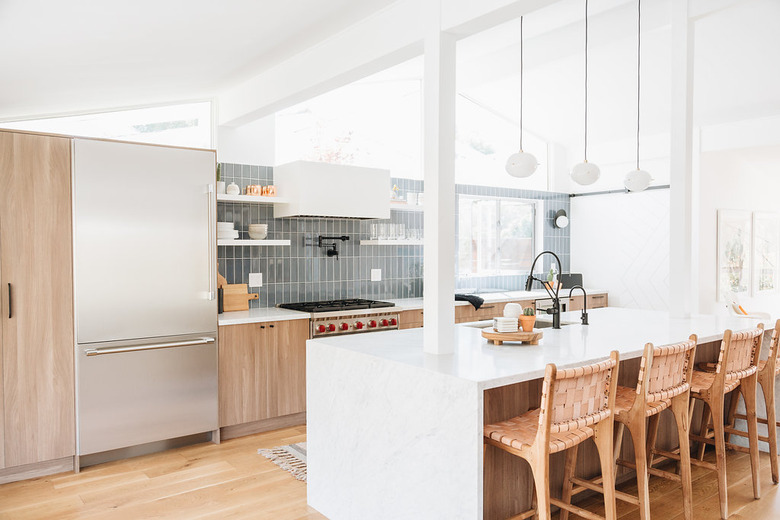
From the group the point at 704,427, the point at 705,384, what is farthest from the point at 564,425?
the point at 704,427

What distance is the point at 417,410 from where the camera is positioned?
2.42 metres

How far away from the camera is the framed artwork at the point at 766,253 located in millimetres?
6895

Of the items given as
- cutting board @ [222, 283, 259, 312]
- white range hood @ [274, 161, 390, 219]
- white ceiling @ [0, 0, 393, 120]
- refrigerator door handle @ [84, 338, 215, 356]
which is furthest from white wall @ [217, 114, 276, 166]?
refrigerator door handle @ [84, 338, 215, 356]

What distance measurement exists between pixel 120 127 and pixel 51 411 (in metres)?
2.17

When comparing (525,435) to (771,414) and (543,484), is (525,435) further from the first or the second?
(771,414)

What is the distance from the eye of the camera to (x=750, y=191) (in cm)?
670

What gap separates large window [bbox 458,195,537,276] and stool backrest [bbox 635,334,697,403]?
3797mm

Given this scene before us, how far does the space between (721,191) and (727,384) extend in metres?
4.07

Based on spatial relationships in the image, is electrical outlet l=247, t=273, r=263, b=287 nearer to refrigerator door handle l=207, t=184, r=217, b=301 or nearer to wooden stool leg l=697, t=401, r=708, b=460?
refrigerator door handle l=207, t=184, r=217, b=301

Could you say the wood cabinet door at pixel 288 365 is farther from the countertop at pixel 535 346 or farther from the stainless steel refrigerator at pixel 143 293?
the countertop at pixel 535 346

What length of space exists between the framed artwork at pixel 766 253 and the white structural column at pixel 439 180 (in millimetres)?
5721

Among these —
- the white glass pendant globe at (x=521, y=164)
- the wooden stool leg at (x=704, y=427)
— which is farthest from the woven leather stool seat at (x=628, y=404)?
the white glass pendant globe at (x=521, y=164)

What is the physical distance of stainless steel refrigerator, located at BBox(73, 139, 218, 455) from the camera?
11.7ft

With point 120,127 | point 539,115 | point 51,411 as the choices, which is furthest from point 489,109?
point 51,411
